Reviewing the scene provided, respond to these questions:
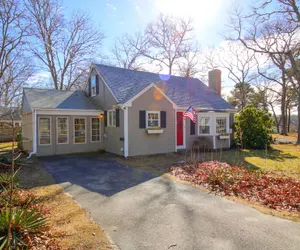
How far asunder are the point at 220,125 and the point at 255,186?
8.91 metres

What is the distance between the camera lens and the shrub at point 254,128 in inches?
541

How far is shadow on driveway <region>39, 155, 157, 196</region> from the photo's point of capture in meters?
6.12

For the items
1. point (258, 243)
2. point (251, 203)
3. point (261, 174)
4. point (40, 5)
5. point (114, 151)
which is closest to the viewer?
point (258, 243)

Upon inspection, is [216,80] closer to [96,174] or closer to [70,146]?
[70,146]

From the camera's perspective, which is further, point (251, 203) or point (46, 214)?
point (251, 203)

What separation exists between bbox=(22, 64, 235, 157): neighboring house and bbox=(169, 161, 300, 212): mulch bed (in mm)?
4483

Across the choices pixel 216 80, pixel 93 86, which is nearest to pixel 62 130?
pixel 93 86

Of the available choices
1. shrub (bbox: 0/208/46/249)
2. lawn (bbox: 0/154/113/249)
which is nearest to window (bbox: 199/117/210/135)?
lawn (bbox: 0/154/113/249)

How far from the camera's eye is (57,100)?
12398mm

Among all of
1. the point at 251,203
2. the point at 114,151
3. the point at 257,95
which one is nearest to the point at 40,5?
the point at 114,151

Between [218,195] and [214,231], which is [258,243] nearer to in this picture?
[214,231]

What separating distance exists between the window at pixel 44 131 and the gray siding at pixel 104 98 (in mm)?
3232

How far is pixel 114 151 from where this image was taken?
11.7 metres

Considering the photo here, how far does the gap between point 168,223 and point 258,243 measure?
146 cm
